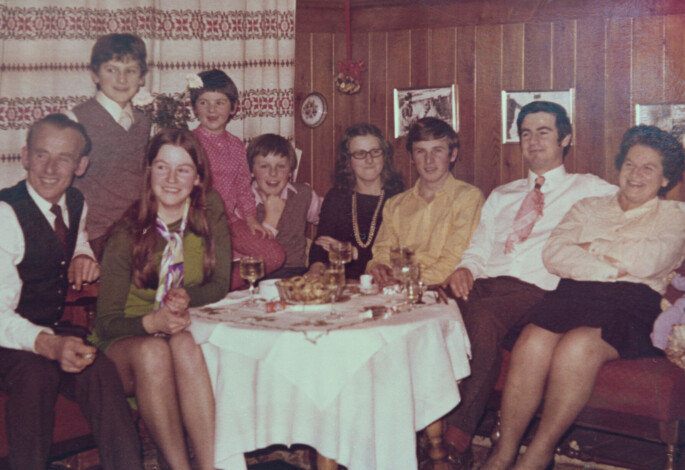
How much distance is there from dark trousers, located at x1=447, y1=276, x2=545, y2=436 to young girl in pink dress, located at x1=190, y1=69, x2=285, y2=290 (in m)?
1.01

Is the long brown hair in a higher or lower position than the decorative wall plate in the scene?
lower

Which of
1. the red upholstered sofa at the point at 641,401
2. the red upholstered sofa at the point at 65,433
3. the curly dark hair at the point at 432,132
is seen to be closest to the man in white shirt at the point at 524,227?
the curly dark hair at the point at 432,132

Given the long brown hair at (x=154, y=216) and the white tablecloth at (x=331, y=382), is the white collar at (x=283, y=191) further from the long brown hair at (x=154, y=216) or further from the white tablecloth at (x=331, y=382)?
the white tablecloth at (x=331, y=382)

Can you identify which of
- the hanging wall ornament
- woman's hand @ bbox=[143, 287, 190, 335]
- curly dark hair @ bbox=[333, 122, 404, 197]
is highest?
the hanging wall ornament

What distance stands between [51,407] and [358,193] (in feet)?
5.89

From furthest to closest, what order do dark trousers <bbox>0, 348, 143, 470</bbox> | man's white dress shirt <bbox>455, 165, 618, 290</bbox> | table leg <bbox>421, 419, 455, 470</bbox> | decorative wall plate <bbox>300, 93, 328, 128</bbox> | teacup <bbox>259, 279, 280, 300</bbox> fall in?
decorative wall plate <bbox>300, 93, 328, 128</bbox> < man's white dress shirt <bbox>455, 165, 618, 290</bbox> < table leg <bbox>421, 419, 455, 470</bbox> < teacup <bbox>259, 279, 280, 300</bbox> < dark trousers <bbox>0, 348, 143, 470</bbox>

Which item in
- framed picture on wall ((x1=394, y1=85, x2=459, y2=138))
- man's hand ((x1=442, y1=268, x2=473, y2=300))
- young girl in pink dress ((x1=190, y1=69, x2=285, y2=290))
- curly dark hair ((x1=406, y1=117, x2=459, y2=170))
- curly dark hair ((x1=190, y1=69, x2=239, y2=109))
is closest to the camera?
man's hand ((x1=442, y1=268, x2=473, y2=300))

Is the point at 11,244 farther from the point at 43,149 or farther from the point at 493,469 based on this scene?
the point at 493,469

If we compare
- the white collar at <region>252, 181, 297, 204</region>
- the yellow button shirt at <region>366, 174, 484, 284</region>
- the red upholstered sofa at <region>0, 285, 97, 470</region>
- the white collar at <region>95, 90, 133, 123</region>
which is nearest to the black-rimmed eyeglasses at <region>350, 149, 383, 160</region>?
the yellow button shirt at <region>366, 174, 484, 284</region>

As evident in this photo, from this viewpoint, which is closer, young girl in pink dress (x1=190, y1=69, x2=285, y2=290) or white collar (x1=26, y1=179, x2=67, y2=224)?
white collar (x1=26, y1=179, x2=67, y2=224)

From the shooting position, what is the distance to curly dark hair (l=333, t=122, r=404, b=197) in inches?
135

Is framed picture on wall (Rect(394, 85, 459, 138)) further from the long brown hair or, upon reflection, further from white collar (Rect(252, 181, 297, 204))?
the long brown hair

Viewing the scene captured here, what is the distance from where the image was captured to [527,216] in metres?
2.96

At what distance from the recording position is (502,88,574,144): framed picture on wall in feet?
11.3
